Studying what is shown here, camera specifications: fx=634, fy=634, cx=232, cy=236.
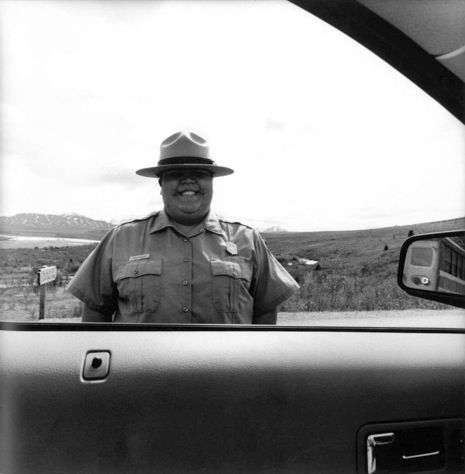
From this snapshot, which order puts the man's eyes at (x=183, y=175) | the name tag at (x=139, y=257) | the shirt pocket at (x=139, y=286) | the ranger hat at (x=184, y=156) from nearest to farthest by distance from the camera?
the ranger hat at (x=184, y=156) < the shirt pocket at (x=139, y=286) < the name tag at (x=139, y=257) < the man's eyes at (x=183, y=175)

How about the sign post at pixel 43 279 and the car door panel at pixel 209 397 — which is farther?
the sign post at pixel 43 279

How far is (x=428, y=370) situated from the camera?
151 cm

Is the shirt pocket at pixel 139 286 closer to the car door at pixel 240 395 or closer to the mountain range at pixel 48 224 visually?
the mountain range at pixel 48 224

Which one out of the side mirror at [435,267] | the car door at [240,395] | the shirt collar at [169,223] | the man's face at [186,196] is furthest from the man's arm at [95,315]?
the side mirror at [435,267]

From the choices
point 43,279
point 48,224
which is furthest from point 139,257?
point 48,224

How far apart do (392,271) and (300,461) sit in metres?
0.64

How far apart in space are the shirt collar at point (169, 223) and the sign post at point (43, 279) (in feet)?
2.39

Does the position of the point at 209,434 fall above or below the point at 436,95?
below

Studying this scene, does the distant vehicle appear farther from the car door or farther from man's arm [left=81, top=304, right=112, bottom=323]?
man's arm [left=81, top=304, right=112, bottom=323]

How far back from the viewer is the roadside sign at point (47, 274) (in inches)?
68.0

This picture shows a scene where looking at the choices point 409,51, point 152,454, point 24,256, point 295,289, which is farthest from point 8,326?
point 295,289

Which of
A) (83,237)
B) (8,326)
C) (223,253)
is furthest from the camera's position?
(223,253)

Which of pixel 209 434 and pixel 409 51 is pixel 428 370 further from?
pixel 409 51

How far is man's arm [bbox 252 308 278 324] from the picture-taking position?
2320mm
